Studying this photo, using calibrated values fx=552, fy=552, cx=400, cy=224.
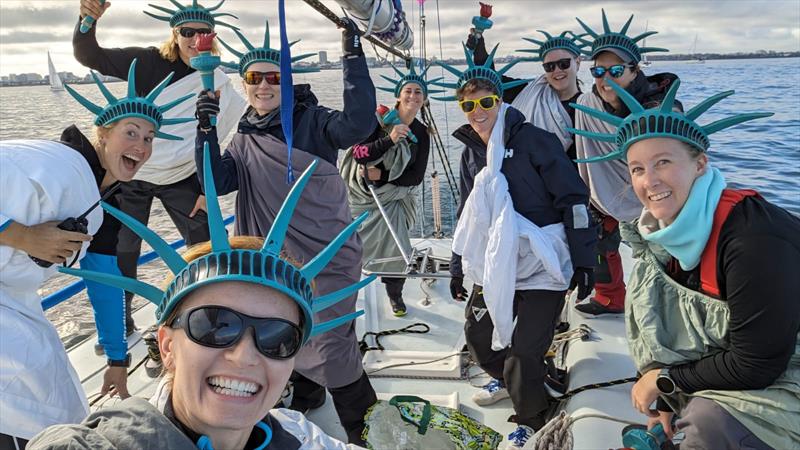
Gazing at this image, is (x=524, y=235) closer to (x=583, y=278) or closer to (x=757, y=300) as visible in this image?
(x=583, y=278)

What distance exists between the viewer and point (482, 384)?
2.96 metres

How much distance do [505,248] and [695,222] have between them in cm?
93

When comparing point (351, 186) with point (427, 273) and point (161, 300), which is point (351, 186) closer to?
point (427, 273)

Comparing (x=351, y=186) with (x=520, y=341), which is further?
(x=351, y=186)

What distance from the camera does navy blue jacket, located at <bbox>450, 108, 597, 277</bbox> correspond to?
238 cm

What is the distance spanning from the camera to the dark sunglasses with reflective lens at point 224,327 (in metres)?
1.01

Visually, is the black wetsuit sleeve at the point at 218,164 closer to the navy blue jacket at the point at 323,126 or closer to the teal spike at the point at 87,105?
the navy blue jacket at the point at 323,126

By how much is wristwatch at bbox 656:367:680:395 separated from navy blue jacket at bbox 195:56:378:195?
1.41 meters

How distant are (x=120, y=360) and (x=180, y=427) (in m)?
1.35

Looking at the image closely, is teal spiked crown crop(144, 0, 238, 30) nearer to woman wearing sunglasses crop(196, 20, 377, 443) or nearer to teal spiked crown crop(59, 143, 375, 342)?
woman wearing sunglasses crop(196, 20, 377, 443)

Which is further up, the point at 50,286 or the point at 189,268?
the point at 189,268

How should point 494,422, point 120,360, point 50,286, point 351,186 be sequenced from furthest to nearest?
point 50,286
point 351,186
point 494,422
point 120,360

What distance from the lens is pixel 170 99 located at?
3.35 metres

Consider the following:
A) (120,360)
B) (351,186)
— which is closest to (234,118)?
(351,186)
